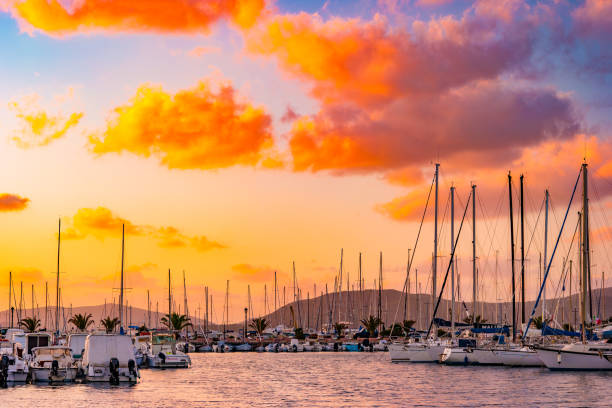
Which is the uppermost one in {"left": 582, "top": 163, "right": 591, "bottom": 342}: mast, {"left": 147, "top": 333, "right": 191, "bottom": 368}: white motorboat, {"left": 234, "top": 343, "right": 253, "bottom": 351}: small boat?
{"left": 582, "top": 163, "right": 591, "bottom": 342}: mast

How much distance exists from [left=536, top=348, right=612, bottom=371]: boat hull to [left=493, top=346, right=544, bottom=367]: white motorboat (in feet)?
20.1

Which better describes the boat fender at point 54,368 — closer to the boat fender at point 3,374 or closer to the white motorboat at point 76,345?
the boat fender at point 3,374

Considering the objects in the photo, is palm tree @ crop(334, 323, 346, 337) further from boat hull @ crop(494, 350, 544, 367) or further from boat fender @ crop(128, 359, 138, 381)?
boat fender @ crop(128, 359, 138, 381)

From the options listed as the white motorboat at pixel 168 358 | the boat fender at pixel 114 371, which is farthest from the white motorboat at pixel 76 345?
the white motorboat at pixel 168 358

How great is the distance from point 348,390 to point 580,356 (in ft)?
70.8

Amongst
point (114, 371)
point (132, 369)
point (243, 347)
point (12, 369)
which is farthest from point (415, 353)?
point (243, 347)

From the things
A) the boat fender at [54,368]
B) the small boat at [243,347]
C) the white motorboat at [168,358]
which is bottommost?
the small boat at [243,347]

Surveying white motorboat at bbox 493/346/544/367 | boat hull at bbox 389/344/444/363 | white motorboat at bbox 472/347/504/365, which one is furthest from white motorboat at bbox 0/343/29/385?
white motorboat at bbox 493/346/544/367

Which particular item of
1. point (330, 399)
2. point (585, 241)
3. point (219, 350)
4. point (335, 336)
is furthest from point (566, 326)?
point (330, 399)

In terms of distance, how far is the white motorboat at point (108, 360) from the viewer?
204 feet

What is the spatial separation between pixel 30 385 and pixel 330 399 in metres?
23.0

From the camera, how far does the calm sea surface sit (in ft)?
170

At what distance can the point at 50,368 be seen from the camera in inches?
2486

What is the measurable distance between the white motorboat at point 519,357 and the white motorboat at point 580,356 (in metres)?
6.72
